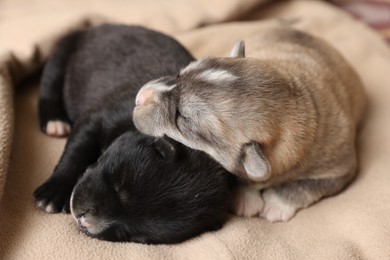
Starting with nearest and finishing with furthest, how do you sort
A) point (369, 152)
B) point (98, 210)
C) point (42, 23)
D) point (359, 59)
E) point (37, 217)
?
1. point (98, 210)
2. point (37, 217)
3. point (369, 152)
4. point (42, 23)
5. point (359, 59)

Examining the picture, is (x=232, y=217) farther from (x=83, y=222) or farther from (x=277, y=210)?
(x=83, y=222)

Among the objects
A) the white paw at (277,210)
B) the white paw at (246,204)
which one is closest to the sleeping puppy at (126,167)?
the white paw at (246,204)

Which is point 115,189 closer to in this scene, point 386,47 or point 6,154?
point 6,154

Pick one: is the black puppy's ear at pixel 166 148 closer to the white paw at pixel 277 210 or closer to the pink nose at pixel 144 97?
the pink nose at pixel 144 97

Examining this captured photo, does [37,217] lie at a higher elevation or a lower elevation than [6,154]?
lower

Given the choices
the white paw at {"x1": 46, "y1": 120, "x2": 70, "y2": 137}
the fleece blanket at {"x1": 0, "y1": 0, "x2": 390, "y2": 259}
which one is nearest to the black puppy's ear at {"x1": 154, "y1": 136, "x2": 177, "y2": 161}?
the fleece blanket at {"x1": 0, "y1": 0, "x2": 390, "y2": 259}

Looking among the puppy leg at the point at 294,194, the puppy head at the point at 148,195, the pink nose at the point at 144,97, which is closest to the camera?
the puppy head at the point at 148,195

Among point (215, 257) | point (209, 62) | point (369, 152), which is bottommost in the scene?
point (369, 152)

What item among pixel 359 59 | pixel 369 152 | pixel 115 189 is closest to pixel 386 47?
pixel 359 59
